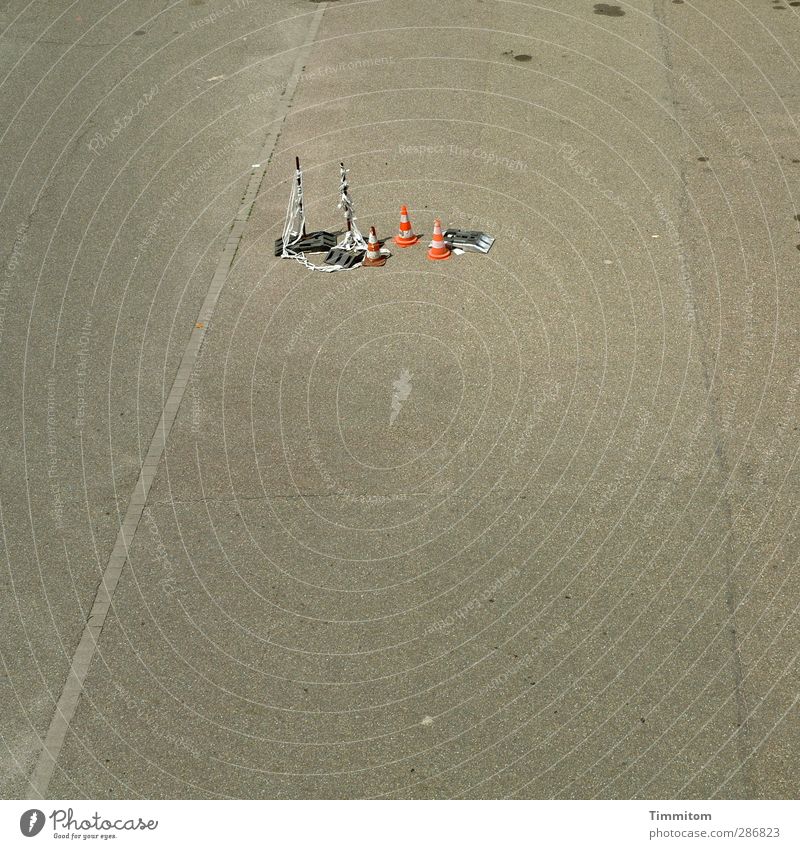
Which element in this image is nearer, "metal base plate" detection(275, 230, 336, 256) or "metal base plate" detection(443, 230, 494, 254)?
"metal base plate" detection(443, 230, 494, 254)

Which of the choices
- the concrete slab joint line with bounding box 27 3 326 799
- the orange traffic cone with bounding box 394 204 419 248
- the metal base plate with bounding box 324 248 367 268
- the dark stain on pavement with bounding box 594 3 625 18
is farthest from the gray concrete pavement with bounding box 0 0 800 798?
the dark stain on pavement with bounding box 594 3 625 18

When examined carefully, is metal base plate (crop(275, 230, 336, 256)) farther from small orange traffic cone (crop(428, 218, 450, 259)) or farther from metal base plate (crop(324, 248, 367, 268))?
small orange traffic cone (crop(428, 218, 450, 259))

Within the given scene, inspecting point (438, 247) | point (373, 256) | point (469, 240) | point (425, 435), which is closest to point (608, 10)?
point (469, 240)

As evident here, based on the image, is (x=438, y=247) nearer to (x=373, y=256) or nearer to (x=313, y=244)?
(x=373, y=256)

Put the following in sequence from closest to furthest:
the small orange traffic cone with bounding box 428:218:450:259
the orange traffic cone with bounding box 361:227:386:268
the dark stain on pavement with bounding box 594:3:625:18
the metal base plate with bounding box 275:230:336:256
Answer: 1. the small orange traffic cone with bounding box 428:218:450:259
2. the orange traffic cone with bounding box 361:227:386:268
3. the metal base plate with bounding box 275:230:336:256
4. the dark stain on pavement with bounding box 594:3:625:18

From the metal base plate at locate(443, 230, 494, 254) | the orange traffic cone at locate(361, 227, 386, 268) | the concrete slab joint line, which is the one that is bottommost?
the concrete slab joint line

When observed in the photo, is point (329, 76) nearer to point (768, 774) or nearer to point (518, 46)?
point (518, 46)

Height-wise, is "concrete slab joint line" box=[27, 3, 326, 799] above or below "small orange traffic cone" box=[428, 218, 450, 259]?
below
